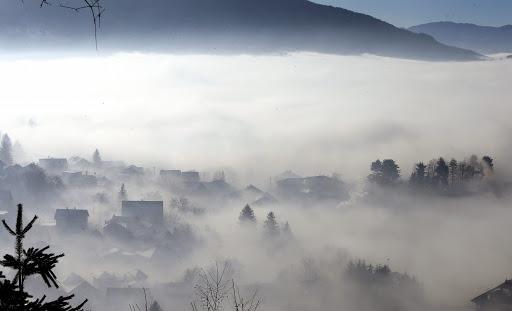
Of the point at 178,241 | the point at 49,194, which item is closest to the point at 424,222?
the point at 178,241

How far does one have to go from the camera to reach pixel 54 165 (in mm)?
101875

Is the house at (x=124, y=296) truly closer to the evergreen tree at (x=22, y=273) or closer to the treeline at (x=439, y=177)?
the evergreen tree at (x=22, y=273)

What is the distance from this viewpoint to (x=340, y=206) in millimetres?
87812

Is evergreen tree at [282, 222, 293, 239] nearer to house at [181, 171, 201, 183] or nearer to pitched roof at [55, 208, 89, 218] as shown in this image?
pitched roof at [55, 208, 89, 218]

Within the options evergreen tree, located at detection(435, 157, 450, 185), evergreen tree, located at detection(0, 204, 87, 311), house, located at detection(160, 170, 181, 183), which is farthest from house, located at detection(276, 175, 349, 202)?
evergreen tree, located at detection(0, 204, 87, 311)

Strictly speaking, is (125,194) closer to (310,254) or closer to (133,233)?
(133,233)

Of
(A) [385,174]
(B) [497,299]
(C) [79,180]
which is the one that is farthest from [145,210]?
(A) [385,174]

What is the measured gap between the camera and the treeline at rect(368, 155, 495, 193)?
98.6m

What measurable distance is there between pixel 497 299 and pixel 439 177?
58.2 m

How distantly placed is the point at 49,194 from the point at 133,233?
80.8 feet

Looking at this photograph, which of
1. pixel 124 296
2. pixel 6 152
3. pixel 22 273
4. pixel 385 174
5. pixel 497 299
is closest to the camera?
pixel 22 273

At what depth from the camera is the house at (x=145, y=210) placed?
71.2 m

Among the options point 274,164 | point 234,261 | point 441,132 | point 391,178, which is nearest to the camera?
point 234,261

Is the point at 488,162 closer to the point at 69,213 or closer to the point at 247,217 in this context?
the point at 247,217
